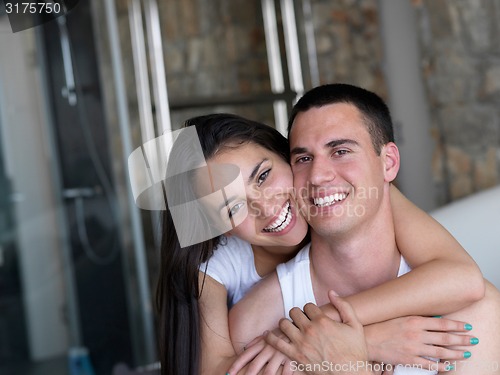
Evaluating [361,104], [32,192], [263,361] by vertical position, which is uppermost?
[361,104]

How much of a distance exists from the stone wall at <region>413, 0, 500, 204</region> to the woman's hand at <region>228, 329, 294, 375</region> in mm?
1739

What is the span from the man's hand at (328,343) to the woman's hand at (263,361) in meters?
0.03

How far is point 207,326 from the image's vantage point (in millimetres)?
1512

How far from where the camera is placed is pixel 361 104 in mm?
1543

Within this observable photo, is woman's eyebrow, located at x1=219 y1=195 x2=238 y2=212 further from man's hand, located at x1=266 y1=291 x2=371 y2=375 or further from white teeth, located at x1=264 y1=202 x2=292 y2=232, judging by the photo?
man's hand, located at x1=266 y1=291 x2=371 y2=375

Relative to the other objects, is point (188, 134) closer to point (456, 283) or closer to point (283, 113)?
point (456, 283)

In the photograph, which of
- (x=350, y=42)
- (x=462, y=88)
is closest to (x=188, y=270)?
(x=462, y=88)

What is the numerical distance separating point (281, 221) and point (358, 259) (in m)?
0.19

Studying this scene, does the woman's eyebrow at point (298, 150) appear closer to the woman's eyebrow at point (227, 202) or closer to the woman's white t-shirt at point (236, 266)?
the woman's eyebrow at point (227, 202)

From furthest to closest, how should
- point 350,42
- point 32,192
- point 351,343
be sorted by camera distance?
point 350,42, point 32,192, point 351,343

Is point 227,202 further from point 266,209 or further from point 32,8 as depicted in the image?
point 32,8

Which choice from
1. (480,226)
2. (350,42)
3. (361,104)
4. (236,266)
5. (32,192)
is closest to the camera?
(361,104)

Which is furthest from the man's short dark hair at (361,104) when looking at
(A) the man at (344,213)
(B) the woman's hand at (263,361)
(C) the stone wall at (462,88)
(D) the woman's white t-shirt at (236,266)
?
(C) the stone wall at (462,88)

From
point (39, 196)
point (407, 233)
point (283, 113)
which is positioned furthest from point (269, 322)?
point (283, 113)
